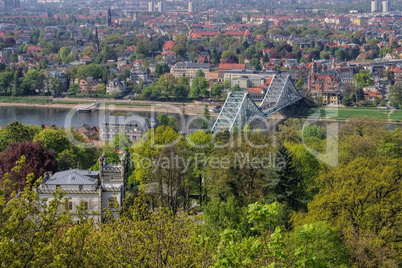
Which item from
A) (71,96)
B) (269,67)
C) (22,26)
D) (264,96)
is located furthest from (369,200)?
(22,26)

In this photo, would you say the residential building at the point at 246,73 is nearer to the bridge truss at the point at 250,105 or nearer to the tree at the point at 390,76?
the bridge truss at the point at 250,105

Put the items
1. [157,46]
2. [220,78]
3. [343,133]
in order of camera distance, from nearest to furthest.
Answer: [343,133] < [220,78] < [157,46]

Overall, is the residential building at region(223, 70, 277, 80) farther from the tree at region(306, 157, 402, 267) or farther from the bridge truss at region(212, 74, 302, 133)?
the tree at region(306, 157, 402, 267)

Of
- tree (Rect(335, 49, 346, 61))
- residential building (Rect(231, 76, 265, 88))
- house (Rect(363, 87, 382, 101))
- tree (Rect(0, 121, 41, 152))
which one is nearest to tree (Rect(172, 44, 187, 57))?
tree (Rect(335, 49, 346, 61))

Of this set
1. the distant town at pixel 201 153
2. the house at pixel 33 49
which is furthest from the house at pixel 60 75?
the house at pixel 33 49

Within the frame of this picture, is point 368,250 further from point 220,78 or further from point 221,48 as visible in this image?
point 221,48

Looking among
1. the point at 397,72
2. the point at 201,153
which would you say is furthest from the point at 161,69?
the point at 201,153
